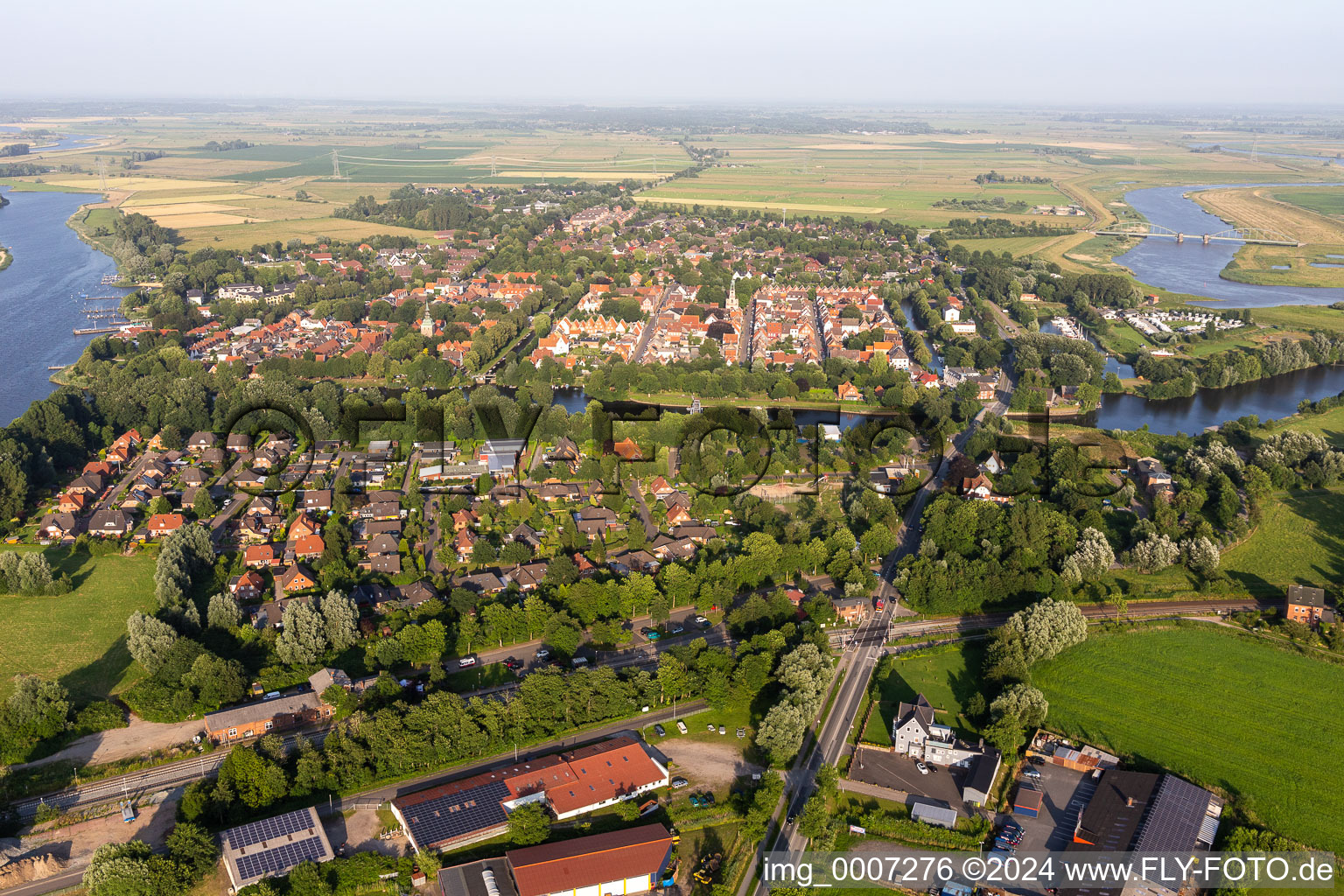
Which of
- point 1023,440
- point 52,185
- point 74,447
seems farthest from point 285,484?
point 52,185

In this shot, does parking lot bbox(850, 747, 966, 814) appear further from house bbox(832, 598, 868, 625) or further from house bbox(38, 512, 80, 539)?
house bbox(38, 512, 80, 539)

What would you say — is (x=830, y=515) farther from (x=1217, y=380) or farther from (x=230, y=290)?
(x=230, y=290)

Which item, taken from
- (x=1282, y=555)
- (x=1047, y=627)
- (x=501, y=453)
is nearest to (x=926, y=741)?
(x=1047, y=627)

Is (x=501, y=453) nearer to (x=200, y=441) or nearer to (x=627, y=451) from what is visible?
(x=627, y=451)

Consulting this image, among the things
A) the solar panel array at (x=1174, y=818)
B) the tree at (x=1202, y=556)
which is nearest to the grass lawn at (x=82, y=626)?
the solar panel array at (x=1174, y=818)

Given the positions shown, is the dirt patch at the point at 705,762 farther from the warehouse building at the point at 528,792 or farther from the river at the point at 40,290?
the river at the point at 40,290
